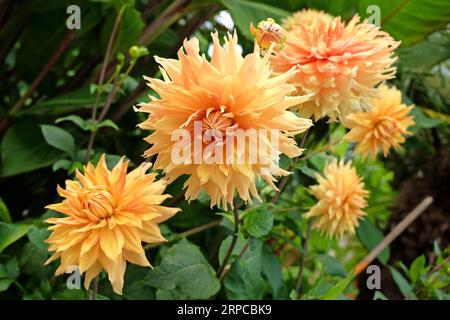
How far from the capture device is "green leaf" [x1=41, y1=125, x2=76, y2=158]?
63 centimetres

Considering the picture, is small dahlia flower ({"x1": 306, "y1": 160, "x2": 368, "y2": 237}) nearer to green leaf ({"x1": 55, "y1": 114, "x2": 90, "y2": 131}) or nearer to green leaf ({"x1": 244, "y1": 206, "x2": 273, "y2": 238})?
green leaf ({"x1": 244, "y1": 206, "x2": 273, "y2": 238})

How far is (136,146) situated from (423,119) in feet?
1.37

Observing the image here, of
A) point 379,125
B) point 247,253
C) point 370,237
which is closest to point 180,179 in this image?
point 247,253

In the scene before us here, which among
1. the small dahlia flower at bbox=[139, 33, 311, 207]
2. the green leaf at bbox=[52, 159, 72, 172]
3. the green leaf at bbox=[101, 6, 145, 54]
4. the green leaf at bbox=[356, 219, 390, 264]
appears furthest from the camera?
the green leaf at bbox=[356, 219, 390, 264]

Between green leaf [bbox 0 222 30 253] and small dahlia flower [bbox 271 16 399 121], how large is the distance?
0.30m

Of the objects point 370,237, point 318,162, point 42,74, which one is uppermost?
point 42,74

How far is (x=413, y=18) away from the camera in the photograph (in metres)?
0.73

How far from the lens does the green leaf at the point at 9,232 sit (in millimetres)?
589

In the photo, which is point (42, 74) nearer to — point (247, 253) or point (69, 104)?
point (69, 104)

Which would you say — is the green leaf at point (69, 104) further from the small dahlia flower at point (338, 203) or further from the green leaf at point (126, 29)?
the small dahlia flower at point (338, 203)

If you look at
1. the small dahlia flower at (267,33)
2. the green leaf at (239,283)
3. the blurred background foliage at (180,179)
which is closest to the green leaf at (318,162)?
the blurred background foliage at (180,179)

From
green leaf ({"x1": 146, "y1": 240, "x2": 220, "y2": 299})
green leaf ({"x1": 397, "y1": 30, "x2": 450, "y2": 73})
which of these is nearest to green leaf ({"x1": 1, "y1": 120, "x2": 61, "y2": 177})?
green leaf ({"x1": 146, "y1": 240, "x2": 220, "y2": 299})

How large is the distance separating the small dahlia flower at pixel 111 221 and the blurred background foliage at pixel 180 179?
0.10 metres

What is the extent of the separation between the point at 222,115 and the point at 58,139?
1.02ft
